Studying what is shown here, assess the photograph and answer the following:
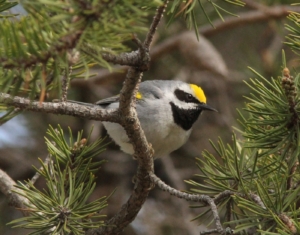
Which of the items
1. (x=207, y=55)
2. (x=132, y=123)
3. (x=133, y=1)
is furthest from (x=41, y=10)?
(x=207, y=55)

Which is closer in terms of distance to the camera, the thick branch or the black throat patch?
the thick branch

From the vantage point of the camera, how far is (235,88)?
4750 millimetres

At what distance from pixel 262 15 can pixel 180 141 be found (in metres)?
1.19

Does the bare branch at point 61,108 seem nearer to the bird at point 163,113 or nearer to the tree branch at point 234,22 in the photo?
the bird at point 163,113

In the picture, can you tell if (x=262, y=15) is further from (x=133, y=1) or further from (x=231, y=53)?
(x=133, y=1)

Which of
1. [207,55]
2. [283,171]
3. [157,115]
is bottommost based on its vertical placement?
[157,115]

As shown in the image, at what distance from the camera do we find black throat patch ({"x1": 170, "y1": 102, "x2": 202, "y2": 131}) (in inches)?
139

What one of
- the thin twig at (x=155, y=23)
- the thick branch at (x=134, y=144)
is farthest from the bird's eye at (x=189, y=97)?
the thin twig at (x=155, y=23)

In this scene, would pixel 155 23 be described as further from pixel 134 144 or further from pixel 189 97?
pixel 189 97

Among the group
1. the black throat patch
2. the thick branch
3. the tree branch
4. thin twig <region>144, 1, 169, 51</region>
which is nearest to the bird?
the black throat patch

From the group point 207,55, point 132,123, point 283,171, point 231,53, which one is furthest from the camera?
point 231,53

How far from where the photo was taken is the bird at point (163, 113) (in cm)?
335

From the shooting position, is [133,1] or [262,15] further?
[262,15]

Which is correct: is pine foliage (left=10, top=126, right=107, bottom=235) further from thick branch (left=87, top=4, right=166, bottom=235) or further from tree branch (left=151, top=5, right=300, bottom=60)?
tree branch (left=151, top=5, right=300, bottom=60)
